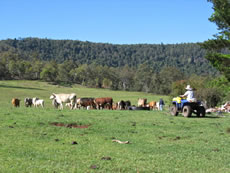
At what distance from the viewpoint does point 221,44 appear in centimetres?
3114

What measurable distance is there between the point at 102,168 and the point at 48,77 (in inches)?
5043

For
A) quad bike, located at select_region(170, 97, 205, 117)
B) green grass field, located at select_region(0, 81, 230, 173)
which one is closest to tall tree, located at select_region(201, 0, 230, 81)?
quad bike, located at select_region(170, 97, 205, 117)

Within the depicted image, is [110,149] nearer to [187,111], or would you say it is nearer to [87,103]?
[187,111]

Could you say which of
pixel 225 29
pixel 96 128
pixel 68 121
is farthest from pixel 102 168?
pixel 225 29

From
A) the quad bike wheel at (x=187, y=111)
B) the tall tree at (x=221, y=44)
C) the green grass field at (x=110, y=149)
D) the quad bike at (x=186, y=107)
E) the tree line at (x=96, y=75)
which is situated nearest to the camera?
the green grass field at (x=110, y=149)

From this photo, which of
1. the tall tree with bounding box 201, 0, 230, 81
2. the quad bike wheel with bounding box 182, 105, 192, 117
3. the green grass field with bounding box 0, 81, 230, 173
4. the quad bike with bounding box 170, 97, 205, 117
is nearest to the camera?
the green grass field with bounding box 0, 81, 230, 173

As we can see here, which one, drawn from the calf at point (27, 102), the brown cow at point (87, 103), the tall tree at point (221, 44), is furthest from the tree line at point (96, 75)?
the calf at point (27, 102)

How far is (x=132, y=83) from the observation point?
150875 millimetres

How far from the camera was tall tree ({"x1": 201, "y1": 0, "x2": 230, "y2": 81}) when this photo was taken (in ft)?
98.6

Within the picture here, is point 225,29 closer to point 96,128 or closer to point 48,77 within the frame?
point 96,128

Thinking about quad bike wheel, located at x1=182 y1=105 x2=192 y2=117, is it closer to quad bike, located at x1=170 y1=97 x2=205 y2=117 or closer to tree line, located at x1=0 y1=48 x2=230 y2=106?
quad bike, located at x1=170 y1=97 x2=205 y2=117

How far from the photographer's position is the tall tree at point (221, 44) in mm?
30047

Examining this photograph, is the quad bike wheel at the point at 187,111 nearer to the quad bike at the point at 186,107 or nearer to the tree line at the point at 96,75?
the quad bike at the point at 186,107

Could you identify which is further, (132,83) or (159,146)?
(132,83)
